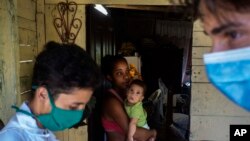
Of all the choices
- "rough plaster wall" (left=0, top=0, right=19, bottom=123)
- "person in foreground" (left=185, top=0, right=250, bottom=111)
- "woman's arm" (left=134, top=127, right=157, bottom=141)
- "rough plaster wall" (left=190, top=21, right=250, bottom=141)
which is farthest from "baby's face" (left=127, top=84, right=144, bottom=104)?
"person in foreground" (left=185, top=0, right=250, bottom=111)

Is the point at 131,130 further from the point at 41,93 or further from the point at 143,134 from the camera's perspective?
the point at 41,93

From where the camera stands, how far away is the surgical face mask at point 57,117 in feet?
5.44

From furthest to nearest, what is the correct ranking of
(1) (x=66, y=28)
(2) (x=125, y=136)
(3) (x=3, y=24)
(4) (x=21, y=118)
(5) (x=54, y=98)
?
(1) (x=66, y=28) < (2) (x=125, y=136) < (3) (x=3, y=24) < (5) (x=54, y=98) < (4) (x=21, y=118)

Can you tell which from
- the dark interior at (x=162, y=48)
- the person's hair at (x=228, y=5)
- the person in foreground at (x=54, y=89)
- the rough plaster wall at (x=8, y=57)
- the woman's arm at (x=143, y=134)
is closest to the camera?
the person's hair at (x=228, y=5)

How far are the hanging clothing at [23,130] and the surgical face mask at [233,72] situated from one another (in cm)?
86

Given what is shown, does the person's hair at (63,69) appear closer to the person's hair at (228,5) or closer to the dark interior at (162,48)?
the person's hair at (228,5)

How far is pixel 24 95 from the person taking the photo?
2.64 m

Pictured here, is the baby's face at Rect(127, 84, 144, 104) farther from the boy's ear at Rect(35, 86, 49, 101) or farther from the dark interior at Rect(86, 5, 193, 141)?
the dark interior at Rect(86, 5, 193, 141)

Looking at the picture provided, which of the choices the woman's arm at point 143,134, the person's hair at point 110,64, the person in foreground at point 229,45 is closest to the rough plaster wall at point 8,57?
the person's hair at point 110,64

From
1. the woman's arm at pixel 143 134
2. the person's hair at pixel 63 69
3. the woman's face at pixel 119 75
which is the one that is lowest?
the woman's arm at pixel 143 134

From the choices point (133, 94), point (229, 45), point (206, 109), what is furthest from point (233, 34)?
point (206, 109)

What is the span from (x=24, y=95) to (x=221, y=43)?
1926 mm

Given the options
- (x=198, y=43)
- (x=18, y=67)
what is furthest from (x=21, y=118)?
(x=198, y=43)

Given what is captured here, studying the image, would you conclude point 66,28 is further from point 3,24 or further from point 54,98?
point 54,98
